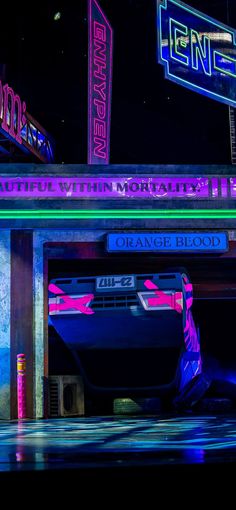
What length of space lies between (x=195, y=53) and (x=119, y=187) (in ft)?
18.7

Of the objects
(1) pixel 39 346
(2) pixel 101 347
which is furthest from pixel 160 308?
(1) pixel 39 346

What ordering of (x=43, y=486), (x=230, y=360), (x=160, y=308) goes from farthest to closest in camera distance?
(x=230, y=360) < (x=160, y=308) < (x=43, y=486)

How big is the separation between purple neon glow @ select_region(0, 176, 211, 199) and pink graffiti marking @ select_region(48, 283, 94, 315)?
2078 millimetres

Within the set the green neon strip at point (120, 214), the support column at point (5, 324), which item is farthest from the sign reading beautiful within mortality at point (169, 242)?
the support column at point (5, 324)

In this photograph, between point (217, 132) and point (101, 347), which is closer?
point (101, 347)

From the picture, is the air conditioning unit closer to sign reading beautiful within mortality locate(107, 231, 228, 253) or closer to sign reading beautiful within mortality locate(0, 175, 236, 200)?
sign reading beautiful within mortality locate(107, 231, 228, 253)

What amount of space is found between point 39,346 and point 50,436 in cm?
678

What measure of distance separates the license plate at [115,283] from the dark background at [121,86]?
950cm

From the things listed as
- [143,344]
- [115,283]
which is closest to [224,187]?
[115,283]

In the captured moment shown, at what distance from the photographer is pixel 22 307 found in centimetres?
1594

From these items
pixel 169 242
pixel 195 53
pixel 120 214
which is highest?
pixel 195 53

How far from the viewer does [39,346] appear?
52.4 feet

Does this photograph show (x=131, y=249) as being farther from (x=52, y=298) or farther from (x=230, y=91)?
(x=230, y=91)

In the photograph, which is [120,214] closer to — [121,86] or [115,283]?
[115,283]
